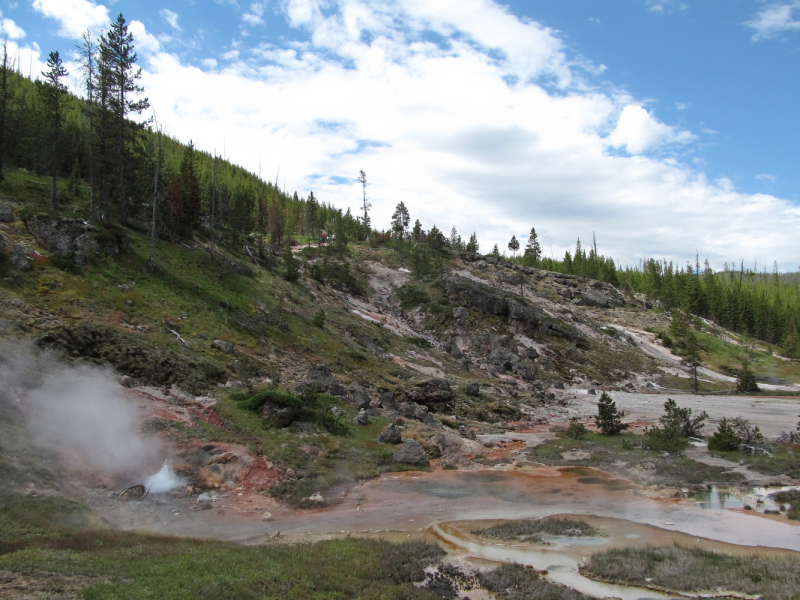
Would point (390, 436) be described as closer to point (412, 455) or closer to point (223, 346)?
point (412, 455)

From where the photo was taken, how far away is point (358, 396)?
34.6 metres

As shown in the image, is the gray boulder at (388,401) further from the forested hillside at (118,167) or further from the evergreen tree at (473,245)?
the evergreen tree at (473,245)

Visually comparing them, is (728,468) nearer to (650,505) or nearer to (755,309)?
(650,505)

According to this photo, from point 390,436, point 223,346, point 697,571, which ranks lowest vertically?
point 390,436

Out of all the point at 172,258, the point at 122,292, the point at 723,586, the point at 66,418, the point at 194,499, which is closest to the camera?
the point at 723,586

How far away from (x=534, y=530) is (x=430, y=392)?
2399cm

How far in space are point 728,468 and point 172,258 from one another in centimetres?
4798

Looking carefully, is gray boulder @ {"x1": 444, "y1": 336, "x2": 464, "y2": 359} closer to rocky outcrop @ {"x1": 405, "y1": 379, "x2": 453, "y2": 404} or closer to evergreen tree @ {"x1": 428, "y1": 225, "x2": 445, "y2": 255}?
rocky outcrop @ {"x1": 405, "y1": 379, "x2": 453, "y2": 404}

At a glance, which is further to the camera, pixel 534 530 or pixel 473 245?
pixel 473 245

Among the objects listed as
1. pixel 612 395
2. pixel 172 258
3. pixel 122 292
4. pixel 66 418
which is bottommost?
pixel 612 395

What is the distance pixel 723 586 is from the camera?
1159 centimetres

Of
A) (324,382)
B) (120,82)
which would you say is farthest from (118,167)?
(324,382)

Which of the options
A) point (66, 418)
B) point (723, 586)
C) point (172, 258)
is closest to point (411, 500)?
point (723, 586)

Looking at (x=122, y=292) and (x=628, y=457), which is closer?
(x=628, y=457)
